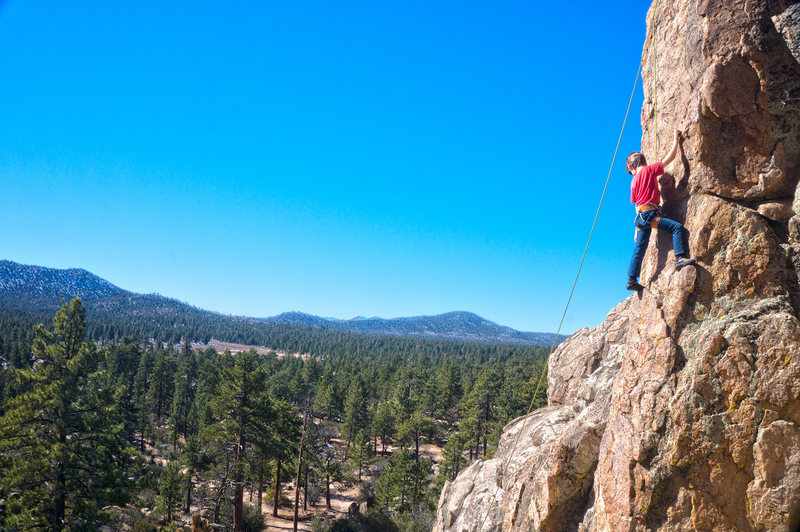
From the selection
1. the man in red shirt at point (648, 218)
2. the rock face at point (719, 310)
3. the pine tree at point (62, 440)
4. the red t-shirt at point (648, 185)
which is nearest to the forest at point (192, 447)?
the pine tree at point (62, 440)

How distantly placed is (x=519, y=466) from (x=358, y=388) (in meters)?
40.6

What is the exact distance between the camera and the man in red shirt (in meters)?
6.27

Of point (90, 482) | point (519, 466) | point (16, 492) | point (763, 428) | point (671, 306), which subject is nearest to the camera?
point (763, 428)

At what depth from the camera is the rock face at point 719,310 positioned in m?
5.23

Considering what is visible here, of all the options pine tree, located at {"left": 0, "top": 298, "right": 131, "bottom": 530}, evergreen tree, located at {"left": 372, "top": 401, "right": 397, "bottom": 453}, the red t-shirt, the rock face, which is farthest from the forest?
the red t-shirt

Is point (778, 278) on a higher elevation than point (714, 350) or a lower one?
higher

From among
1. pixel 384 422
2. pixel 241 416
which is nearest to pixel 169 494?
pixel 241 416

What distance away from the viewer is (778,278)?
566cm

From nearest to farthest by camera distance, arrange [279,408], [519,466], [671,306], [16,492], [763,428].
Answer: [763,428] → [671,306] → [519,466] → [16,492] → [279,408]

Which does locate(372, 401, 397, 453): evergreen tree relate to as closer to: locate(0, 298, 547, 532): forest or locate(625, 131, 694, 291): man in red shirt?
locate(0, 298, 547, 532): forest

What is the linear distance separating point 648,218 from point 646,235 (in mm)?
501

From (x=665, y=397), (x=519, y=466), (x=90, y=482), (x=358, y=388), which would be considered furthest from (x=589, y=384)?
(x=358, y=388)

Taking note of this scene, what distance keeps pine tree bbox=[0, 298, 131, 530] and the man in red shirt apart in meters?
18.9

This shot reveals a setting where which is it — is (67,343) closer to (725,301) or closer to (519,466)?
(519,466)
